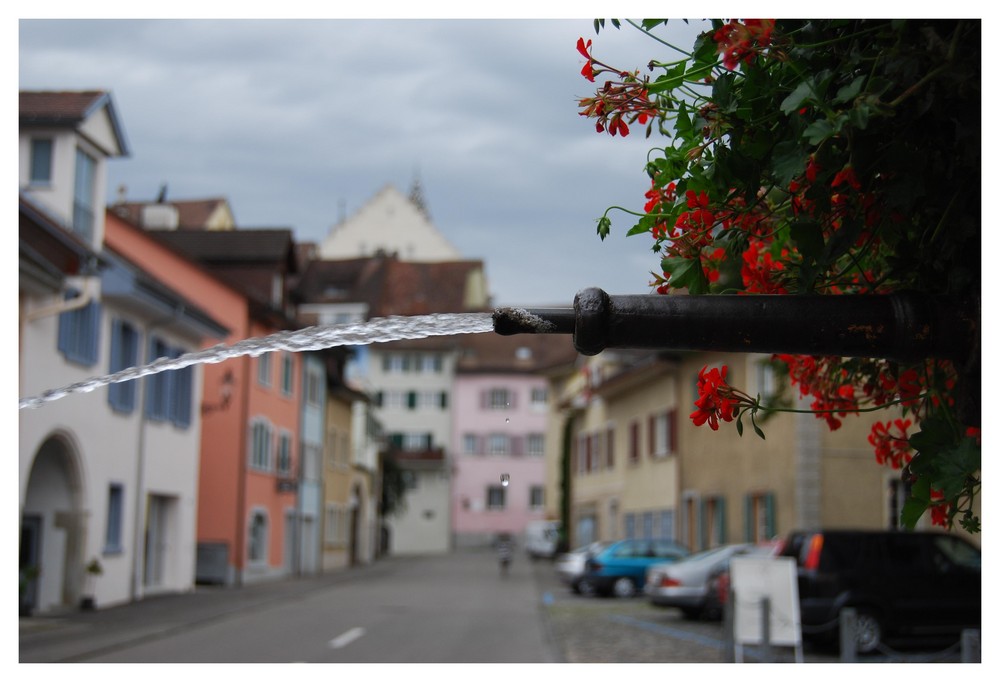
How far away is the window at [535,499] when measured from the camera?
72.9 meters

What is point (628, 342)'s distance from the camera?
2232 millimetres

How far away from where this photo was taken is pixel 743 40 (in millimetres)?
2193

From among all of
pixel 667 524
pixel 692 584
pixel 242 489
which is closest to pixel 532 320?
pixel 692 584

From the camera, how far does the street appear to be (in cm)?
1430

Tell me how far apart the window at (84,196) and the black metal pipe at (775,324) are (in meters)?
19.8

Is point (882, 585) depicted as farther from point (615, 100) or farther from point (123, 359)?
point (123, 359)

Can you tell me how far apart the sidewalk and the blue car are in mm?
6495

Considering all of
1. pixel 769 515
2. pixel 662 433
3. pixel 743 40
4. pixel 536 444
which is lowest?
pixel 769 515

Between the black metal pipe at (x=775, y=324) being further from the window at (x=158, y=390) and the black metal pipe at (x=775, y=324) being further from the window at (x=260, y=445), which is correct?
the window at (x=260, y=445)

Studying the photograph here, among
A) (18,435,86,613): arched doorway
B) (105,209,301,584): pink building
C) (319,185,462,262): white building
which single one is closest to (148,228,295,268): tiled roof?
(105,209,301,584): pink building

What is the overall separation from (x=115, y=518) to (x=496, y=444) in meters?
51.4

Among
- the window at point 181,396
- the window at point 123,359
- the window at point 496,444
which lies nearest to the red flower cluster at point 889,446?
the window at point 123,359

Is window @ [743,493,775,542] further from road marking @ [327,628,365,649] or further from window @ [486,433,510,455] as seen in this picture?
window @ [486,433,510,455]
